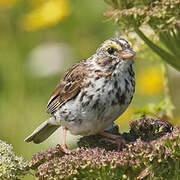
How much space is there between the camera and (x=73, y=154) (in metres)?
5.33

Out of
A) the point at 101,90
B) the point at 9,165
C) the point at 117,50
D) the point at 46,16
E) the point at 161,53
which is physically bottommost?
the point at 46,16

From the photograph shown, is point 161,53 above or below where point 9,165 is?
below

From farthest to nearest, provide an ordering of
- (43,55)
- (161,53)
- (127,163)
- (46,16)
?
(43,55) → (46,16) → (161,53) → (127,163)

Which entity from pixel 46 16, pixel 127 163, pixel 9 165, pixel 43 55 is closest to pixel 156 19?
pixel 127 163

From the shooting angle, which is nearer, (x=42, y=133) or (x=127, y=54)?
(x=127, y=54)

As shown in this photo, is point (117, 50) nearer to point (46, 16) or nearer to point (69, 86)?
point (69, 86)

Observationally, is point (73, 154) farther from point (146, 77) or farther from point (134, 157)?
point (146, 77)


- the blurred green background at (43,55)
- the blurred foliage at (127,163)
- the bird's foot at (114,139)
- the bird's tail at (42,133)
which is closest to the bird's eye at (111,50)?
the bird's foot at (114,139)

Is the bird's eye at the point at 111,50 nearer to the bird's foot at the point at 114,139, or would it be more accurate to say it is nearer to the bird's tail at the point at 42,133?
the bird's foot at the point at 114,139

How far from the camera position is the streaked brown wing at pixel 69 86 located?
6145mm

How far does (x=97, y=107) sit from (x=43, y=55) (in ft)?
17.2

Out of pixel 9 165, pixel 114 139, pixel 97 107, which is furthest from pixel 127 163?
pixel 97 107

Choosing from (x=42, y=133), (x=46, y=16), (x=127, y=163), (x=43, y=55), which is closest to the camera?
(x=127, y=163)

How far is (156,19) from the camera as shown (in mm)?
5938
